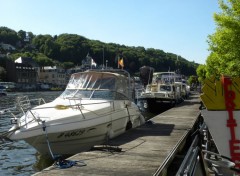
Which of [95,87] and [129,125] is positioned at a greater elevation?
[95,87]

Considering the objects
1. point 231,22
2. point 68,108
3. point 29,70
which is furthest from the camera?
point 29,70

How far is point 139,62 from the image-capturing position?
148500 millimetres

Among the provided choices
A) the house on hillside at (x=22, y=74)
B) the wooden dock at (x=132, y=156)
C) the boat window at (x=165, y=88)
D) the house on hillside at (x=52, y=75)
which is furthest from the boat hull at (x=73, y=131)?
the house on hillside at (x=52, y=75)

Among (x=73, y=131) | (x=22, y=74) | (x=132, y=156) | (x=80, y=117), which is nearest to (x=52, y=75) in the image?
(x=22, y=74)

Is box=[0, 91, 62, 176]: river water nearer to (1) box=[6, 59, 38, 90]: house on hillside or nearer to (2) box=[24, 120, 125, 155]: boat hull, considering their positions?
(2) box=[24, 120, 125, 155]: boat hull

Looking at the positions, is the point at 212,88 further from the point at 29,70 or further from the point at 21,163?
the point at 29,70

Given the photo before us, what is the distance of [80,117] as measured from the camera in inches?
516

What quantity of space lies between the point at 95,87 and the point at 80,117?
309cm

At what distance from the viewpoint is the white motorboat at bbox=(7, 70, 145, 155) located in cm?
1232

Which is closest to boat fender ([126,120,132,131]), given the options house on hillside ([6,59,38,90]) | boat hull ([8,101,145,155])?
boat hull ([8,101,145,155])

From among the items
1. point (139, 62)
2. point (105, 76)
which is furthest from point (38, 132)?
point (139, 62)

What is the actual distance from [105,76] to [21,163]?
17.3 feet

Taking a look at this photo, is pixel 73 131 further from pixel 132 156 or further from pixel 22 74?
pixel 22 74

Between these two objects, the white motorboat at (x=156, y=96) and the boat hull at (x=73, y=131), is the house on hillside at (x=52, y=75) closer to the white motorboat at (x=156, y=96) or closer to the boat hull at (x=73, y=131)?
the white motorboat at (x=156, y=96)
